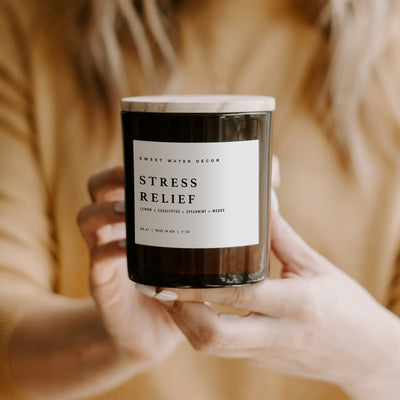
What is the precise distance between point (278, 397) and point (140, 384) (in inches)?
6.5

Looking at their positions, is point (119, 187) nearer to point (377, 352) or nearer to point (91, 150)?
point (91, 150)

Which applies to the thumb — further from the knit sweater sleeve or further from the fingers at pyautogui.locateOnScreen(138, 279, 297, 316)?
the knit sweater sleeve

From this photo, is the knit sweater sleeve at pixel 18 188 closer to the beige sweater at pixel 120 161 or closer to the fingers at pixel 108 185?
the beige sweater at pixel 120 161

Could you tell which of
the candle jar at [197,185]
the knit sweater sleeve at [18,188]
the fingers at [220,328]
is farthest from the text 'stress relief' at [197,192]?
the knit sweater sleeve at [18,188]

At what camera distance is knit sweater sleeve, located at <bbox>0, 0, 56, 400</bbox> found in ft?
2.39

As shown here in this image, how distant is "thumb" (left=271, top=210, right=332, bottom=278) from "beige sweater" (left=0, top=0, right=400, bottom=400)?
0.12m

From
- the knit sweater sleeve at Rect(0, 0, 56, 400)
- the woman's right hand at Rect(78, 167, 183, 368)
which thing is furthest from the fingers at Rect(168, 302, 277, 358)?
the knit sweater sleeve at Rect(0, 0, 56, 400)

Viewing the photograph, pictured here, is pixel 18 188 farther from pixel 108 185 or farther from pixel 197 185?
pixel 197 185

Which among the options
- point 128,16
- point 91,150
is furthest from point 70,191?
point 128,16

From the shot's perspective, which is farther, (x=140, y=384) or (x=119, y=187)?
(x=140, y=384)

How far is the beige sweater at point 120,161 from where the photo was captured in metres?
0.71

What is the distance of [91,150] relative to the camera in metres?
0.74

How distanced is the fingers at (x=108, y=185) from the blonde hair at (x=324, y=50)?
13 centimetres

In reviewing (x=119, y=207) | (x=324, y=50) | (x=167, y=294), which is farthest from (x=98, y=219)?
(x=324, y=50)
